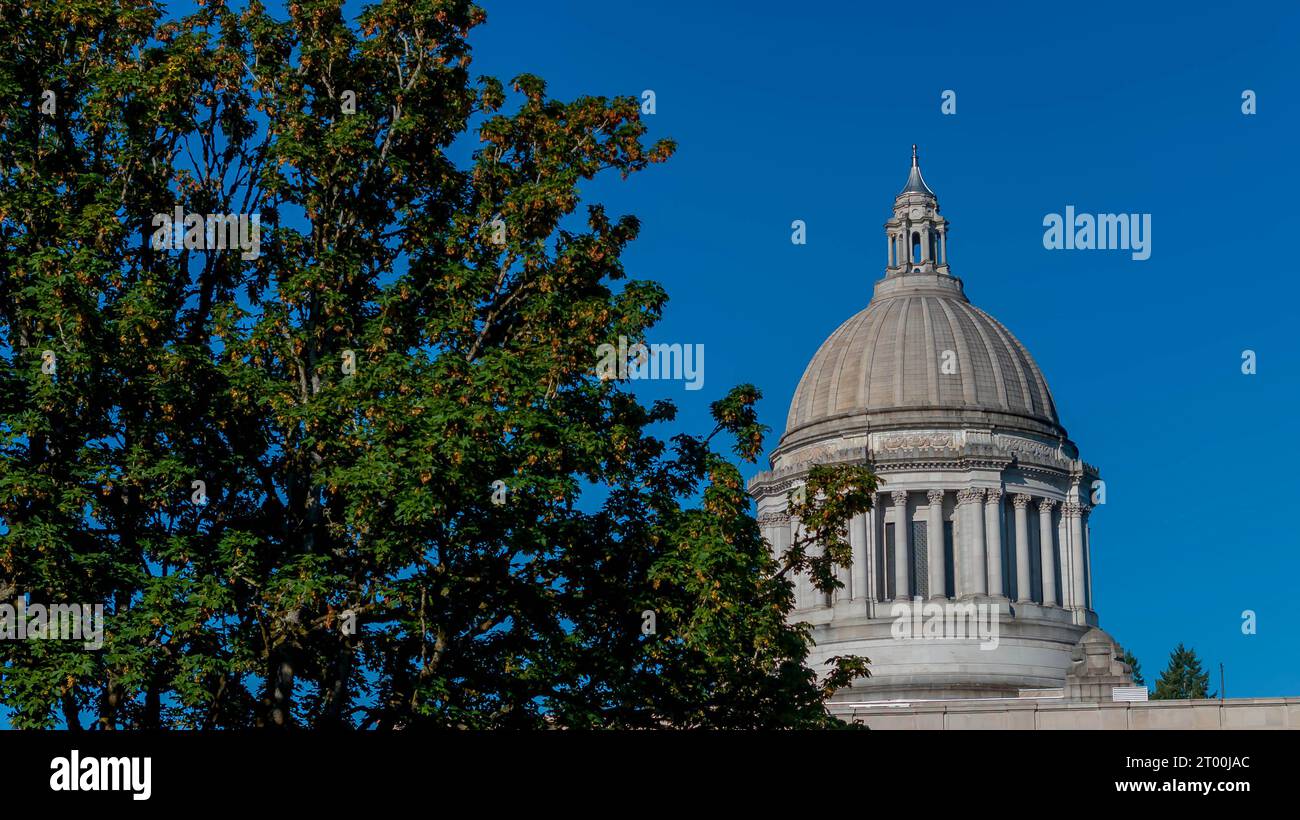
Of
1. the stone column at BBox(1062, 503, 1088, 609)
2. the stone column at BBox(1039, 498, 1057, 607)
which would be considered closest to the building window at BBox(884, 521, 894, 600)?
the stone column at BBox(1039, 498, 1057, 607)

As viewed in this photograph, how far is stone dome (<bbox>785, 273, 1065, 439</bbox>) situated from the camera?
9706 centimetres

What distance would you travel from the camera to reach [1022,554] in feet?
309

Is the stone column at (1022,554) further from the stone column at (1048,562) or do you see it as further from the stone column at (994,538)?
the stone column at (994,538)

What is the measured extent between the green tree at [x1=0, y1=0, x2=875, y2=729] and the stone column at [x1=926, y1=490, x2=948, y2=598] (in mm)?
65735

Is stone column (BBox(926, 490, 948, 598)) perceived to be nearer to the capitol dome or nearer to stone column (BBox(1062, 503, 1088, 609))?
the capitol dome

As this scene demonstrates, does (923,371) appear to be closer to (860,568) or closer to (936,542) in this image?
(936,542)

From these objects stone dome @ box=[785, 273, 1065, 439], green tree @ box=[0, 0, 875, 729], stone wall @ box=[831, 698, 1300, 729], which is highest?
stone dome @ box=[785, 273, 1065, 439]

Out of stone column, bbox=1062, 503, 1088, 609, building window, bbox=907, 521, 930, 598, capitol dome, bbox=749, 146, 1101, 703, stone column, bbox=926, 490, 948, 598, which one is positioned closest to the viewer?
capitol dome, bbox=749, 146, 1101, 703

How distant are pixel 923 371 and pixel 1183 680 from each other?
41.0 metres

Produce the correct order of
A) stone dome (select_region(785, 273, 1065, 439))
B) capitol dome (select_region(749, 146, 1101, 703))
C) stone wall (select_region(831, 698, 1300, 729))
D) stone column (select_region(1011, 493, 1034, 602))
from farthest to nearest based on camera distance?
stone dome (select_region(785, 273, 1065, 439)) → stone column (select_region(1011, 493, 1034, 602)) → capitol dome (select_region(749, 146, 1101, 703)) → stone wall (select_region(831, 698, 1300, 729))

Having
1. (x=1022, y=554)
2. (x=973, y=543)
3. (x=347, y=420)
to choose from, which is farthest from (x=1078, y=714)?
(x=347, y=420)

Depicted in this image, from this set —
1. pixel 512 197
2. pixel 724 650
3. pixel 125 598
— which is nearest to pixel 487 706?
pixel 724 650
